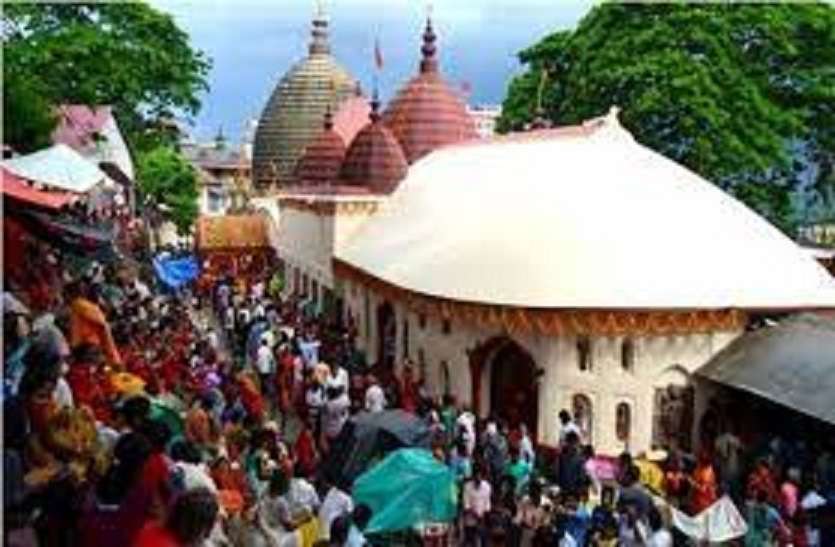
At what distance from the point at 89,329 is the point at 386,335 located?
1189 cm

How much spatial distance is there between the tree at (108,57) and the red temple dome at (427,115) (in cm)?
773

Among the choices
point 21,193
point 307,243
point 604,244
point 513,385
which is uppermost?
point 21,193

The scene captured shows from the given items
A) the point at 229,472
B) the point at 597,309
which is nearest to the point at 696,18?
the point at 597,309

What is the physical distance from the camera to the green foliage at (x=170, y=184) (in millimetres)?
40938

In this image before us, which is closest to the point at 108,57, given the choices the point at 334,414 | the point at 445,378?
the point at 445,378

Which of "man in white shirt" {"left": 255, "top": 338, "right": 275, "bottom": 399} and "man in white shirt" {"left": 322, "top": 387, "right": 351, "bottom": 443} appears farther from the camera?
"man in white shirt" {"left": 255, "top": 338, "right": 275, "bottom": 399}

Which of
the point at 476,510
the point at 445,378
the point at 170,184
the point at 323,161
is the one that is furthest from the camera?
the point at 170,184

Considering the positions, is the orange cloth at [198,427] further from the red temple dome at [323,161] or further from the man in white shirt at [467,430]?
the red temple dome at [323,161]

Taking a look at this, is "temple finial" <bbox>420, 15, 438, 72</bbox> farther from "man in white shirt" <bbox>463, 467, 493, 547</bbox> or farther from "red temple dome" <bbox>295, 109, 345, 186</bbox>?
"man in white shirt" <bbox>463, 467, 493, 547</bbox>

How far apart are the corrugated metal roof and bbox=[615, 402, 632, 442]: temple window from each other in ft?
3.35

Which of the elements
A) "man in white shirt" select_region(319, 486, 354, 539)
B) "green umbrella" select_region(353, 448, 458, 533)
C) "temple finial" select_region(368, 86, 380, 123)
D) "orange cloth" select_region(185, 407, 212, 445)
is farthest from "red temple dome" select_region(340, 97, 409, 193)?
"man in white shirt" select_region(319, 486, 354, 539)

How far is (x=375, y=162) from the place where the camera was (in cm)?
2867

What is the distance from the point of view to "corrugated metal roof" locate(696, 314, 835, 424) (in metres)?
15.2

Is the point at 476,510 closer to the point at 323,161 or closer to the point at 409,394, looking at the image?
the point at 409,394
